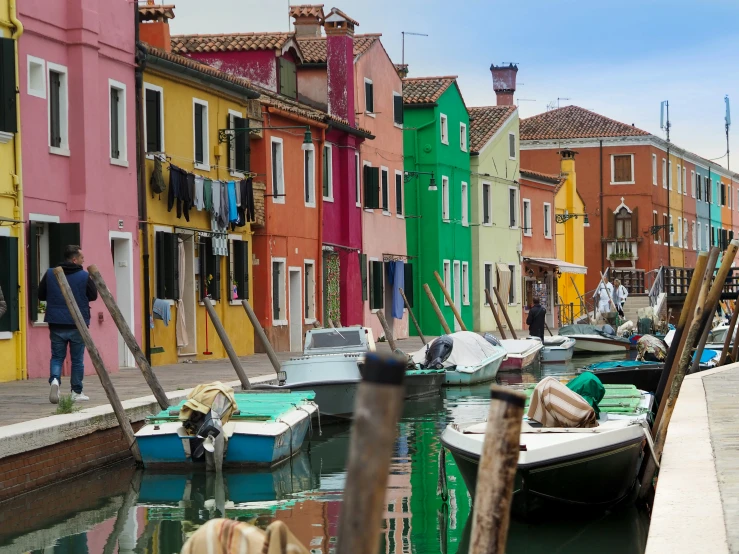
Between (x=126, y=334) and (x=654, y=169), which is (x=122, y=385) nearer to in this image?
(x=126, y=334)

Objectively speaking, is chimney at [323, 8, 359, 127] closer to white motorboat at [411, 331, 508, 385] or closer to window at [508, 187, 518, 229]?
white motorboat at [411, 331, 508, 385]

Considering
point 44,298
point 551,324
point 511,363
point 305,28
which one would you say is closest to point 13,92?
point 44,298

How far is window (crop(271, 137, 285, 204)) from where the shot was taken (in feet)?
98.2

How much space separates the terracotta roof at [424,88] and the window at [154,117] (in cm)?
1778

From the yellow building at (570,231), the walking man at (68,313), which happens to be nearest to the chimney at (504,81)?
the yellow building at (570,231)

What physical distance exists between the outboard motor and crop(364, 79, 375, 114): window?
12.2m

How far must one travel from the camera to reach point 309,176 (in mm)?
32125

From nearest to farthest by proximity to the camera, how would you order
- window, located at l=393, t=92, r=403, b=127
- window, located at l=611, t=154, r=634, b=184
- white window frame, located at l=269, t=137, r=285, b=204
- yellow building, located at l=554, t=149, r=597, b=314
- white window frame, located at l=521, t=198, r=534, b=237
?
white window frame, located at l=269, t=137, r=285, b=204 → window, located at l=393, t=92, r=403, b=127 → white window frame, located at l=521, t=198, r=534, b=237 → yellow building, located at l=554, t=149, r=597, b=314 → window, located at l=611, t=154, r=634, b=184

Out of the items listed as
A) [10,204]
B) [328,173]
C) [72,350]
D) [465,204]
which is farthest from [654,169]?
[72,350]

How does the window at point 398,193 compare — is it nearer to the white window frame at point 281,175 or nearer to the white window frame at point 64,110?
the white window frame at point 281,175

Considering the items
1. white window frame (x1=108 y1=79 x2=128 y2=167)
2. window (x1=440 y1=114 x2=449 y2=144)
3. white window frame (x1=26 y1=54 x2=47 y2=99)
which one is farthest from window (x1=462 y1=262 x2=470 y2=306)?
white window frame (x1=26 y1=54 x2=47 y2=99)

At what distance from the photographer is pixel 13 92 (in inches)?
750

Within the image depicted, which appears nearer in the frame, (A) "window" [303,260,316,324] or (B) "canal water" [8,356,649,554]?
(B) "canal water" [8,356,649,554]

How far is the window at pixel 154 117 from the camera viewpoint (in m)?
24.0
